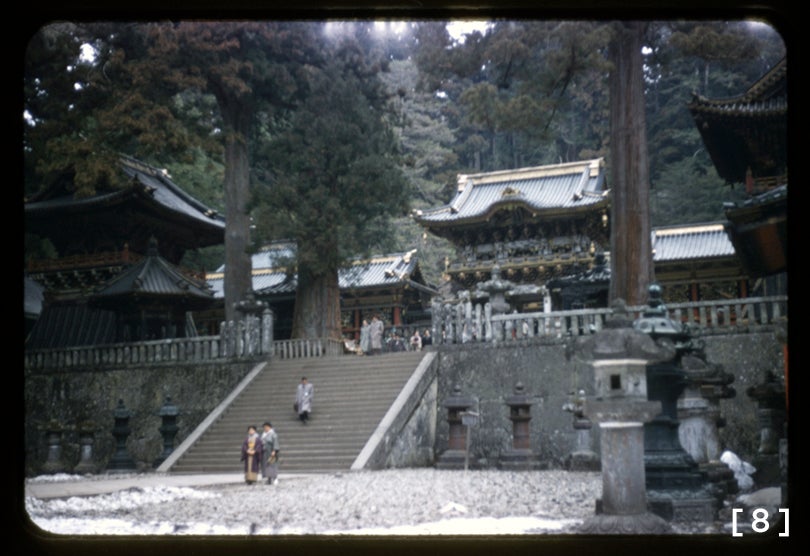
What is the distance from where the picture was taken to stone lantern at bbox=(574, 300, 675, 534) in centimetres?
538

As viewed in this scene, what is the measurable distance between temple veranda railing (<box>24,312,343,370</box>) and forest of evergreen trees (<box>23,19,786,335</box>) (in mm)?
450

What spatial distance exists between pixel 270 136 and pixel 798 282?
26.9ft

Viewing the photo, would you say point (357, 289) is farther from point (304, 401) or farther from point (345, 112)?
point (304, 401)

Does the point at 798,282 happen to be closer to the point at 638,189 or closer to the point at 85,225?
the point at 638,189

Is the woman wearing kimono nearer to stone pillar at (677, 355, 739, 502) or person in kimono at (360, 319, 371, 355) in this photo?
stone pillar at (677, 355, 739, 502)

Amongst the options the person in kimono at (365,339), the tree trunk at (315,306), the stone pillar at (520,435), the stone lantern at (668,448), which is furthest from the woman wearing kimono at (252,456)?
the person in kimono at (365,339)

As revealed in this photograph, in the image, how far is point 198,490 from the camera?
723cm

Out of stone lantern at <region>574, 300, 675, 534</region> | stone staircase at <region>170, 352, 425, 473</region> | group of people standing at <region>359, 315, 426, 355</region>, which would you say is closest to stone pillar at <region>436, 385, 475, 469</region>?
stone staircase at <region>170, 352, 425, 473</region>

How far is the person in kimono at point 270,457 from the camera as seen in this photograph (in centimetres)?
823

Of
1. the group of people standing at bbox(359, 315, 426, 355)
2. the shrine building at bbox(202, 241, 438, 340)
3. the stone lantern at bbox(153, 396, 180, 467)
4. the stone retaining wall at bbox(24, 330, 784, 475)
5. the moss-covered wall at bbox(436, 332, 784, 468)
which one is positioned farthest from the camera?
the group of people standing at bbox(359, 315, 426, 355)

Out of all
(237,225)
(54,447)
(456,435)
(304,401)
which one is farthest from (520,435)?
(54,447)

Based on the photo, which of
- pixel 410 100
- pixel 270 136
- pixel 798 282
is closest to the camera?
pixel 798 282

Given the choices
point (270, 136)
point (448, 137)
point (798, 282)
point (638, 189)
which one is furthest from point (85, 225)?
point (798, 282)

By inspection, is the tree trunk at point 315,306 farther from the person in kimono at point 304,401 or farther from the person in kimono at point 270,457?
the person in kimono at point 270,457
